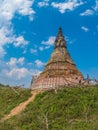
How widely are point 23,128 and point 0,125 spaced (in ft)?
9.53

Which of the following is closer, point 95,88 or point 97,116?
point 97,116

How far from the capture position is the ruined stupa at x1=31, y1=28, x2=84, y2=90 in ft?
173

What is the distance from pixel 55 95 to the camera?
45938mm

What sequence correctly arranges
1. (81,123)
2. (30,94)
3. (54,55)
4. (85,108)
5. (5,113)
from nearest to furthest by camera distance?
1. (81,123)
2. (85,108)
3. (5,113)
4. (30,94)
5. (54,55)

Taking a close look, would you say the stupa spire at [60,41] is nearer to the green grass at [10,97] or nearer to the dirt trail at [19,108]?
the green grass at [10,97]

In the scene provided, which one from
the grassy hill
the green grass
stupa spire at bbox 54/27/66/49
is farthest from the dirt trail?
stupa spire at bbox 54/27/66/49

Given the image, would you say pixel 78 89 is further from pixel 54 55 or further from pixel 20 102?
pixel 54 55

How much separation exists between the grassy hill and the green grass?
932 mm

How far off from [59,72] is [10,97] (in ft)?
29.3

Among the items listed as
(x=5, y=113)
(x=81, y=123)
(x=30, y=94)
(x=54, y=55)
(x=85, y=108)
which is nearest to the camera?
(x=81, y=123)

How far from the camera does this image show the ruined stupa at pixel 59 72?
52844 mm

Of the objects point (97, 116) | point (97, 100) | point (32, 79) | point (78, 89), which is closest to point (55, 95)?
point (78, 89)

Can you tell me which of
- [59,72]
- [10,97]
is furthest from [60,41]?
[10,97]

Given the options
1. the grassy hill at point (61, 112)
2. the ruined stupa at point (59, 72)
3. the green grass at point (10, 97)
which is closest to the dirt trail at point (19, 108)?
the green grass at point (10, 97)
